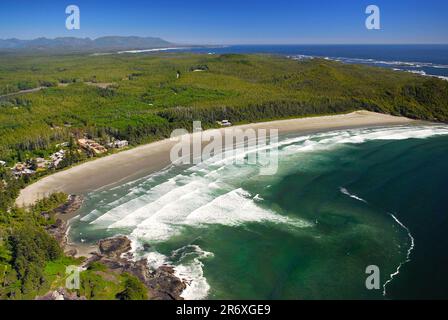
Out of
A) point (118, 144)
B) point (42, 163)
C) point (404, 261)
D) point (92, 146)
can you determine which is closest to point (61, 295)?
point (404, 261)

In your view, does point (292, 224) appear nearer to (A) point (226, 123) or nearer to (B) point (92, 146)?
(B) point (92, 146)

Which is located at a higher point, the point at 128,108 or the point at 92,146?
the point at 128,108

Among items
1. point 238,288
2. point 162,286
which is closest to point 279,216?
point 238,288

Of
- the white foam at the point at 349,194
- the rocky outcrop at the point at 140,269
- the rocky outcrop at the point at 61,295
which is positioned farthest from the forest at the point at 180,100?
the white foam at the point at 349,194

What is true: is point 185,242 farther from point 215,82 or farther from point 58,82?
point 58,82

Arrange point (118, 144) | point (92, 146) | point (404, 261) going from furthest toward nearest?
point (118, 144) → point (92, 146) → point (404, 261)

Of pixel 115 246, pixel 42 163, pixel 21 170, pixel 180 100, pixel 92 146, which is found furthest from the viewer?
pixel 180 100
